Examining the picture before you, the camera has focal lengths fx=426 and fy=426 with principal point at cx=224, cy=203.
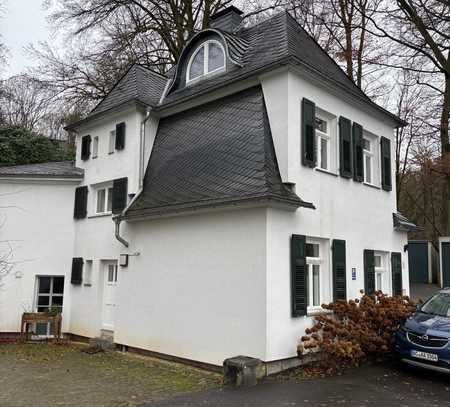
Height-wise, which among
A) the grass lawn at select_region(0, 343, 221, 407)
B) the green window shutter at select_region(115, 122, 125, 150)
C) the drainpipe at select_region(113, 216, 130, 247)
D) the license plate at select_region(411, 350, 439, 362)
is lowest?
the grass lawn at select_region(0, 343, 221, 407)

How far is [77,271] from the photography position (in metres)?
13.1

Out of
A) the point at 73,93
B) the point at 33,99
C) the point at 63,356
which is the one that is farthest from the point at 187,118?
the point at 33,99

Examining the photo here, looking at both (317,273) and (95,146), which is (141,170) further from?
(317,273)

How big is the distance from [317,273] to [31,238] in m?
9.00

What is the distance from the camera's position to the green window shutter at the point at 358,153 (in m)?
11.2

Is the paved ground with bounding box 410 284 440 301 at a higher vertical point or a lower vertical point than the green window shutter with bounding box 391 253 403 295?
lower

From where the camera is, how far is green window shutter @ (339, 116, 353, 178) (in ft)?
35.1

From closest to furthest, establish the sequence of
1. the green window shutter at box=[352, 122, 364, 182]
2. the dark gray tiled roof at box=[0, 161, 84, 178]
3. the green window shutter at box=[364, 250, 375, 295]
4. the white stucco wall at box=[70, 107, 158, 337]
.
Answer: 1. the green window shutter at box=[364, 250, 375, 295]
2. the green window shutter at box=[352, 122, 364, 182]
3. the white stucco wall at box=[70, 107, 158, 337]
4. the dark gray tiled roof at box=[0, 161, 84, 178]

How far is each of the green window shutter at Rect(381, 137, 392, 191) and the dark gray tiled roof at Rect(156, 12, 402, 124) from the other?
89 centimetres

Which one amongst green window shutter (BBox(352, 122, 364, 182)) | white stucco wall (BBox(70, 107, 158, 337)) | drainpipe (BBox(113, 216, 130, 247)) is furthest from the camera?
white stucco wall (BBox(70, 107, 158, 337))

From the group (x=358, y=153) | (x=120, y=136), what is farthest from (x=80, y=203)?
(x=358, y=153)

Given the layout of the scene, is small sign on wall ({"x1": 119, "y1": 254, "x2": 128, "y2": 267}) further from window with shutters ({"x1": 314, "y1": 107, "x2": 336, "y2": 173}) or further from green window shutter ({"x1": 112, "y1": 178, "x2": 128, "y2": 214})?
window with shutters ({"x1": 314, "y1": 107, "x2": 336, "y2": 173})

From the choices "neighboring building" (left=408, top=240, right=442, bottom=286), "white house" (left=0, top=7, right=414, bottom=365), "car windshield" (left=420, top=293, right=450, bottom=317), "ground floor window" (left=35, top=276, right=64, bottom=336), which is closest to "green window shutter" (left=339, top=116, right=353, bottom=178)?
"white house" (left=0, top=7, right=414, bottom=365)

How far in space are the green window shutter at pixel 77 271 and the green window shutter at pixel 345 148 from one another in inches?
321
